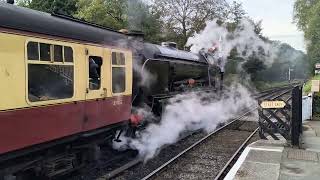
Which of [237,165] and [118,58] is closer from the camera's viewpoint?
[118,58]

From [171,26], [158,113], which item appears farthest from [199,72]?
[171,26]

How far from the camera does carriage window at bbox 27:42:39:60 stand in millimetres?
5980

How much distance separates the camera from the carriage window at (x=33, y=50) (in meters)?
5.98

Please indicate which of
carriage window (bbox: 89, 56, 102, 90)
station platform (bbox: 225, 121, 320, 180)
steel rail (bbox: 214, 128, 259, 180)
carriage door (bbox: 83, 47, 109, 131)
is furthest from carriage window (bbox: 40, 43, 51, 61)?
steel rail (bbox: 214, 128, 259, 180)

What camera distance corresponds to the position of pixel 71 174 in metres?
8.26

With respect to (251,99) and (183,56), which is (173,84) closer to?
(183,56)

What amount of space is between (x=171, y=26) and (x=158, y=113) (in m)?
26.2

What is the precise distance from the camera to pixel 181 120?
13547 mm

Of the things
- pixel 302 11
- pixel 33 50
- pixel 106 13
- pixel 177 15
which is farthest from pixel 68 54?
pixel 302 11

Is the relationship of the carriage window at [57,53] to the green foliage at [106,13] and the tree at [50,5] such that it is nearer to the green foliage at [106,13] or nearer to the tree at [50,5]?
the green foliage at [106,13]

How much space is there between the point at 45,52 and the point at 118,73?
252 centimetres

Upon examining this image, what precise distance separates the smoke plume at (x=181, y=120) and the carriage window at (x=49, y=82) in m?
3.52

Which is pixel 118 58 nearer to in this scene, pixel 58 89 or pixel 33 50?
pixel 58 89

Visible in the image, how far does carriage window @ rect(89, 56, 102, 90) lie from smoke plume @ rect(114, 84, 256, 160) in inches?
102
